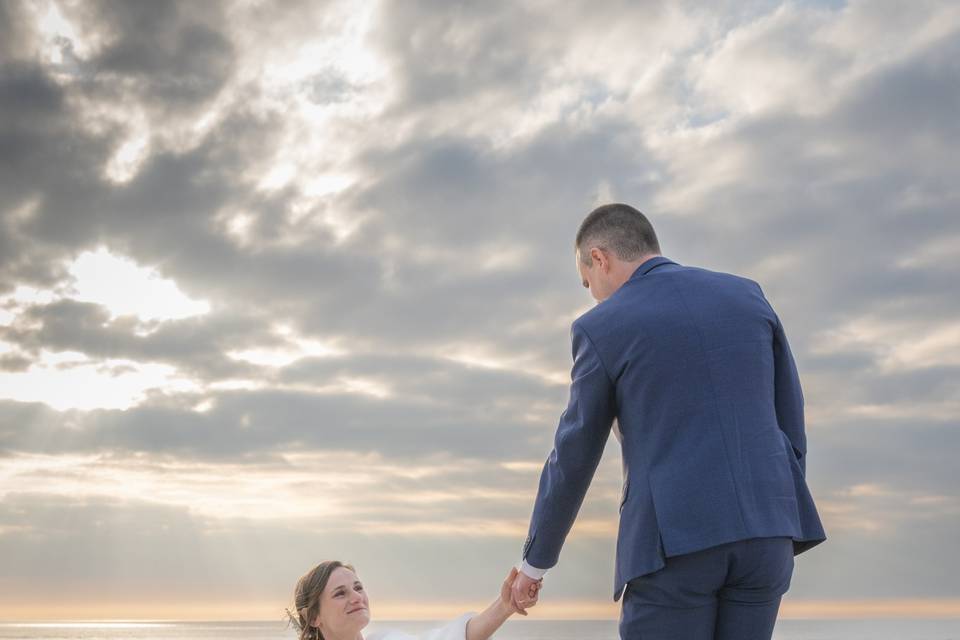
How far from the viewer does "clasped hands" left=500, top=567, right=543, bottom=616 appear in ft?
11.5

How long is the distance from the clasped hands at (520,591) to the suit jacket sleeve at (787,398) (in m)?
1.15

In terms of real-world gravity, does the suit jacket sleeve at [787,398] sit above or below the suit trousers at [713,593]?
above

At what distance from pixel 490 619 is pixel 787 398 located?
199cm

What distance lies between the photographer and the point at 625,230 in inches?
126

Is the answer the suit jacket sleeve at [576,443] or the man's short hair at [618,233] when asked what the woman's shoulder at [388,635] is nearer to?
the suit jacket sleeve at [576,443]

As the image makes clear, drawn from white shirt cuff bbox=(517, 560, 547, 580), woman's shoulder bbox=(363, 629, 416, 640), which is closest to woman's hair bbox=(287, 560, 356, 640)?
woman's shoulder bbox=(363, 629, 416, 640)

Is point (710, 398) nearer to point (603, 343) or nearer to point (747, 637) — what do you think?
point (603, 343)

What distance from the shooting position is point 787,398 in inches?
117

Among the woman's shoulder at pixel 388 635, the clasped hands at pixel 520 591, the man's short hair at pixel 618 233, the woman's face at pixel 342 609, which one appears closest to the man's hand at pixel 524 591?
the clasped hands at pixel 520 591

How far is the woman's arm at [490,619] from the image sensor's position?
12.6 ft

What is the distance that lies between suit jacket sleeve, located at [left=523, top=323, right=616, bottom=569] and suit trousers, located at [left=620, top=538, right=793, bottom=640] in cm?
37

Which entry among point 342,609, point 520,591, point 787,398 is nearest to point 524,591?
point 520,591

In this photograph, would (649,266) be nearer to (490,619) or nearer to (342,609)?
(490,619)

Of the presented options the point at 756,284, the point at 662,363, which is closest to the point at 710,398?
the point at 662,363
